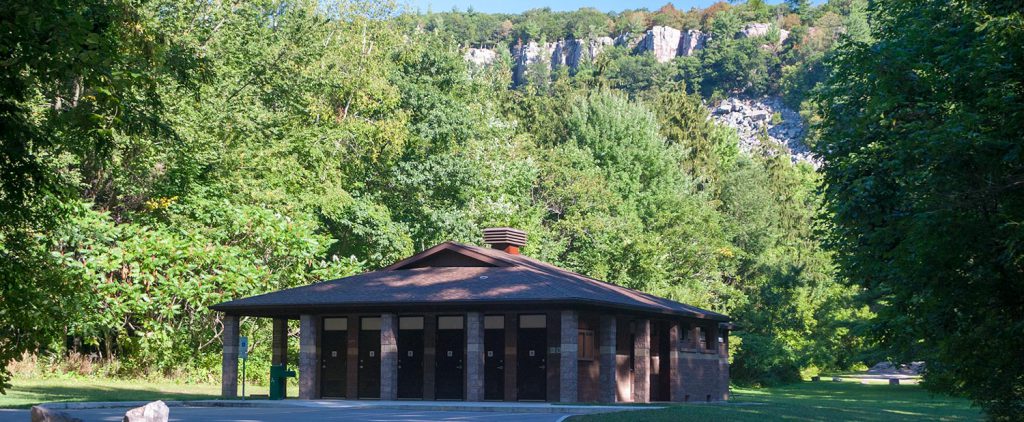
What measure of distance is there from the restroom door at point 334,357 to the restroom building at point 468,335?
0.03 m

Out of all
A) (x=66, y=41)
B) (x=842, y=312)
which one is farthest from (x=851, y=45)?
(x=842, y=312)

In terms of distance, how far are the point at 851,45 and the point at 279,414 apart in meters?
20.4

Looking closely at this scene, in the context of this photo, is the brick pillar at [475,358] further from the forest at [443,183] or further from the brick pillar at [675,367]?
the forest at [443,183]

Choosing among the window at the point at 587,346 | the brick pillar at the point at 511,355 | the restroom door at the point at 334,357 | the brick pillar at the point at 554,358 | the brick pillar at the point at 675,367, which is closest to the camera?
the brick pillar at the point at 554,358

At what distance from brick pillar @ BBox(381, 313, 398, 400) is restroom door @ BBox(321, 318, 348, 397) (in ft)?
9.52

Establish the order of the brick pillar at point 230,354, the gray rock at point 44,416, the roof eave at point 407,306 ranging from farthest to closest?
the brick pillar at point 230,354 → the roof eave at point 407,306 → the gray rock at point 44,416

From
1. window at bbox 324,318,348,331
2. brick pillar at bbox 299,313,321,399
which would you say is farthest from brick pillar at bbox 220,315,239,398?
window at bbox 324,318,348,331

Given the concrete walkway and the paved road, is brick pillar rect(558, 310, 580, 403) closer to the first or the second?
the concrete walkway

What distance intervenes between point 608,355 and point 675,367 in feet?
18.7

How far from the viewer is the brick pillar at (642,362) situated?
38562 mm

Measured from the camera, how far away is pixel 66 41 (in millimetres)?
14438

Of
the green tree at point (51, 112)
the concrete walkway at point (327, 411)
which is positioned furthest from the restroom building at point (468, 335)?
the green tree at point (51, 112)

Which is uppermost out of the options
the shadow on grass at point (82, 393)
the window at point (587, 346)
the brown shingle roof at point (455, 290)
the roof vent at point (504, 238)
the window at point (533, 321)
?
the roof vent at point (504, 238)

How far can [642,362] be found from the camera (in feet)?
127
